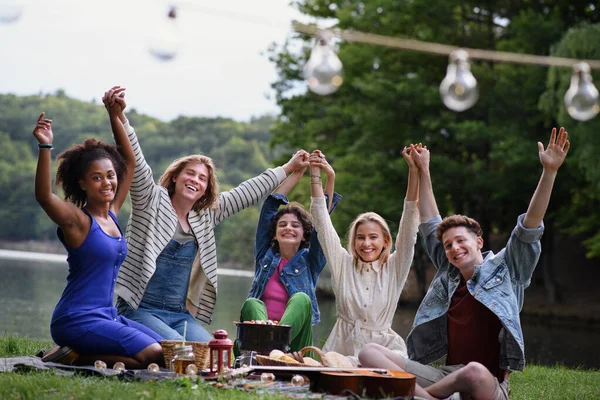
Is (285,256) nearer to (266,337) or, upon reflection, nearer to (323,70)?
(266,337)

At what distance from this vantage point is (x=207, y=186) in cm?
602

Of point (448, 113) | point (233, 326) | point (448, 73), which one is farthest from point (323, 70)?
point (448, 113)

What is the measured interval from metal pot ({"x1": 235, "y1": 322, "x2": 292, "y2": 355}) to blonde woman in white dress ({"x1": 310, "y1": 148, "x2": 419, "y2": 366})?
728mm

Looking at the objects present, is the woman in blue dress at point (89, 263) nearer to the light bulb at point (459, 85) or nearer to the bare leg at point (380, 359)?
the bare leg at point (380, 359)

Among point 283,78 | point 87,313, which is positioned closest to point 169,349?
point 87,313

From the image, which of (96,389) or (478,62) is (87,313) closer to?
(96,389)

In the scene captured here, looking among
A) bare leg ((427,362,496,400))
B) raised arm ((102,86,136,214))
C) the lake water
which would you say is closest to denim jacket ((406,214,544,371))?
bare leg ((427,362,496,400))

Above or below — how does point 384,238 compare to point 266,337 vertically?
above

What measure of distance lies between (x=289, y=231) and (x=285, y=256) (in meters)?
0.19

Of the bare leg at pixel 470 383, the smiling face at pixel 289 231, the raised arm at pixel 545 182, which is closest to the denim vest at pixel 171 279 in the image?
the smiling face at pixel 289 231

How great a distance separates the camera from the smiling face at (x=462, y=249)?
495cm

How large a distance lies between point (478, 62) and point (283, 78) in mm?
7171

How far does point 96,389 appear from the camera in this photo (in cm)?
398

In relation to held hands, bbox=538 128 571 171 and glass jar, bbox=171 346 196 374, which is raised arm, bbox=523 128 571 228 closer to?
held hands, bbox=538 128 571 171
